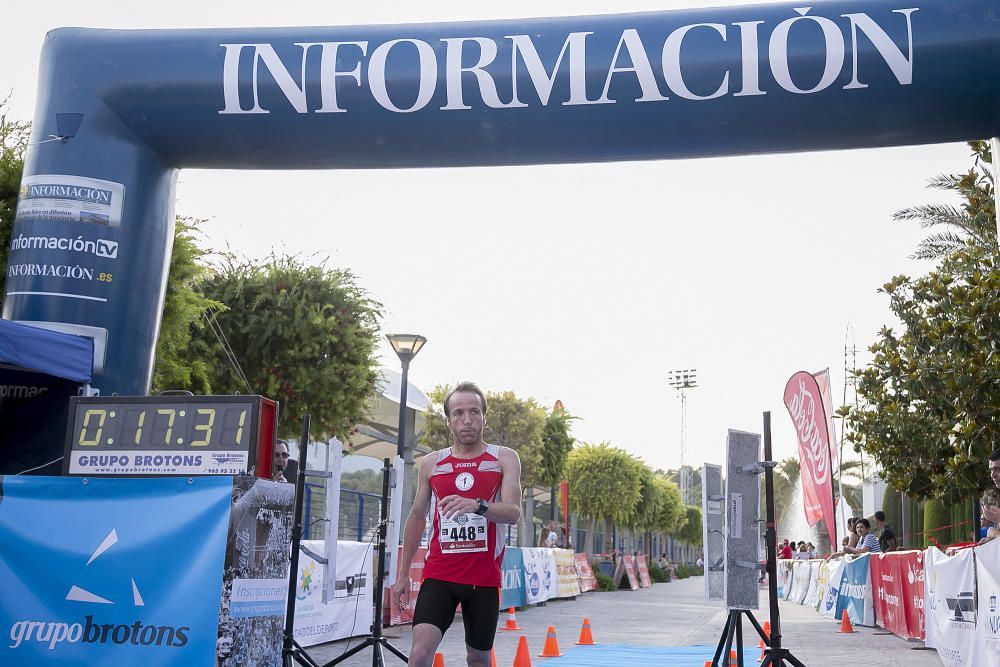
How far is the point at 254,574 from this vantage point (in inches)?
218

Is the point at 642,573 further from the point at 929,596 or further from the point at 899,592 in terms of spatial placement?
the point at 929,596

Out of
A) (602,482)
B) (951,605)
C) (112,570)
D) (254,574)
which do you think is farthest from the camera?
(602,482)

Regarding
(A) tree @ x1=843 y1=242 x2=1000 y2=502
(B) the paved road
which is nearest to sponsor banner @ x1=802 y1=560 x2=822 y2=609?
(B) the paved road

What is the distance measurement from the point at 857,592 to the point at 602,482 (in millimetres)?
24495

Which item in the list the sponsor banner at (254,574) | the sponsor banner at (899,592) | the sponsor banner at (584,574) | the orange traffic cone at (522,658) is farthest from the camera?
the sponsor banner at (584,574)

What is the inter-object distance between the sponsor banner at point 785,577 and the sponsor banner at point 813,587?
4.85 meters

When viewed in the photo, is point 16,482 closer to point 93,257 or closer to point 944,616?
point 93,257

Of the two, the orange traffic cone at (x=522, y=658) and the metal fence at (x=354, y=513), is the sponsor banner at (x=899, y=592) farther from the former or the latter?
the metal fence at (x=354, y=513)

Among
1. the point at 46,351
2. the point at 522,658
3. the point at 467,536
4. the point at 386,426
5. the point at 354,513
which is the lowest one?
the point at 522,658

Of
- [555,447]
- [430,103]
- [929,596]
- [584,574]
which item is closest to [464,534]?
[430,103]

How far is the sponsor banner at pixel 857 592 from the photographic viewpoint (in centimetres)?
1648

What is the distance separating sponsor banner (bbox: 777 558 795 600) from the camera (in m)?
31.0

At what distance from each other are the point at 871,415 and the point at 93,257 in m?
17.2

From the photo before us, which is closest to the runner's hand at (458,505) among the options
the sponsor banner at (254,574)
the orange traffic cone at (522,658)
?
the sponsor banner at (254,574)
